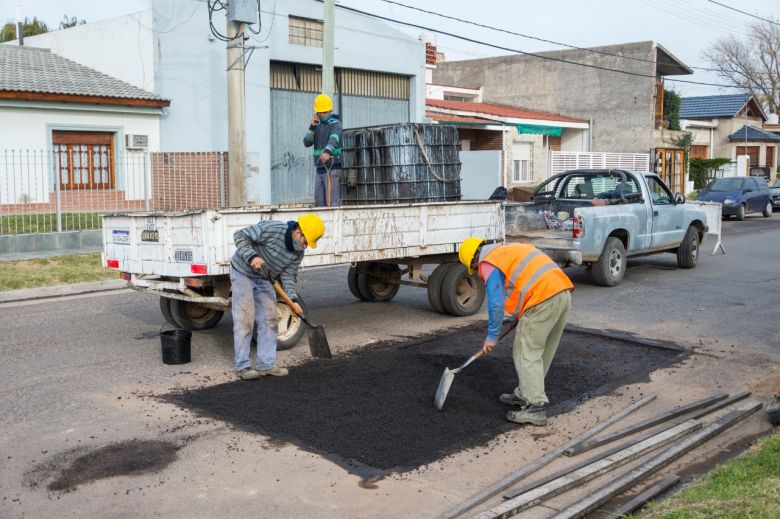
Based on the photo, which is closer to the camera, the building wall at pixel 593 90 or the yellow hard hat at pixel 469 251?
the yellow hard hat at pixel 469 251

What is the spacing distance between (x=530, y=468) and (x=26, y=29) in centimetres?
4011

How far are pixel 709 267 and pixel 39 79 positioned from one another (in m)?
16.4

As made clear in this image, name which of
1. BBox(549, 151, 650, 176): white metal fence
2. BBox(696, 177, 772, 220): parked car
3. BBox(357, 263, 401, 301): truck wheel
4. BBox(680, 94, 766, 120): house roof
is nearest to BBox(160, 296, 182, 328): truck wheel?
BBox(357, 263, 401, 301): truck wheel

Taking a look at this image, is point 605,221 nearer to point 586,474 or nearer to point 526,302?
point 526,302

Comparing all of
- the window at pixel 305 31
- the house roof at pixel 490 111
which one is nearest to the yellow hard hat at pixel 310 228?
the window at pixel 305 31

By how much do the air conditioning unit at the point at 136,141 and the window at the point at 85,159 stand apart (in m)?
0.42

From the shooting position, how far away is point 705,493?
4.58 meters

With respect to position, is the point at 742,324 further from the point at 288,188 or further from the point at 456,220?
the point at 288,188

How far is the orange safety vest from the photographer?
20.7 ft

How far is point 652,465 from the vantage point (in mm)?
5367

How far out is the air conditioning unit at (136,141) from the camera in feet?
70.9

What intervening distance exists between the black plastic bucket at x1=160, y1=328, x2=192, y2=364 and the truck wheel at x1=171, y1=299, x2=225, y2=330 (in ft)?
3.84

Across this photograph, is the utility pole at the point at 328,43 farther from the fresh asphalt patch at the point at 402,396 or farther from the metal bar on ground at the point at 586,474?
the metal bar on ground at the point at 586,474

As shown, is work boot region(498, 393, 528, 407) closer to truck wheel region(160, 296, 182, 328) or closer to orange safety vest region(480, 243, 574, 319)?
orange safety vest region(480, 243, 574, 319)
